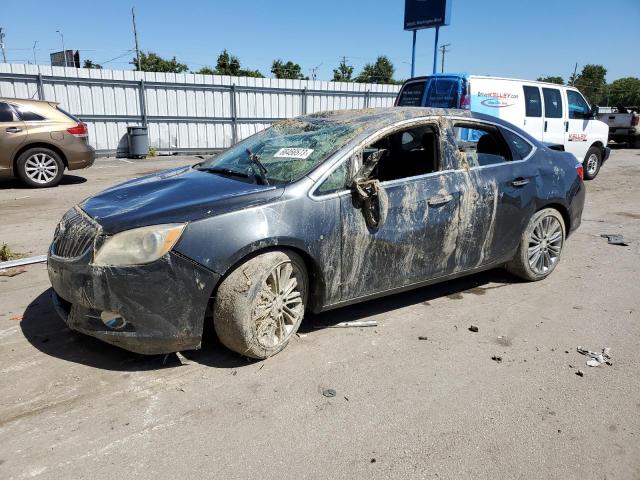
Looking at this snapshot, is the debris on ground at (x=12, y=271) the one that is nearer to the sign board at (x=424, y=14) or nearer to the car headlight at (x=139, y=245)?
the car headlight at (x=139, y=245)

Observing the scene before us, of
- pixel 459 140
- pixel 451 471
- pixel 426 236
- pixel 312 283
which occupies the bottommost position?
pixel 451 471

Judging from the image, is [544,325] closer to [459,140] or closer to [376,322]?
[376,322]

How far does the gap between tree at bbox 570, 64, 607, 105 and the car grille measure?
89.9m

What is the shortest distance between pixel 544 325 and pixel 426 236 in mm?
1203

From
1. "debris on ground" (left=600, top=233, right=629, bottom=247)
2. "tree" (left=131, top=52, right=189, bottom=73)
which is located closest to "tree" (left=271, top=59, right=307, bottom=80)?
"tree" (left=131, top=52, right=189, bottom=73)

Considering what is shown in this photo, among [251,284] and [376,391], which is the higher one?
[251,284]

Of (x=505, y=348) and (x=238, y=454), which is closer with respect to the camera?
(x=238, y=454)

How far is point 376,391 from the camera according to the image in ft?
10.00

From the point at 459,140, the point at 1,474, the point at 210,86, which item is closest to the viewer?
the point at 1,474

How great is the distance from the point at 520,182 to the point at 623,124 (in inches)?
757

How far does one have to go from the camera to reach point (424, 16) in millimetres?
18828

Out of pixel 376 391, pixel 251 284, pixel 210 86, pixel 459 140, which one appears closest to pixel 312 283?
pixel 251 284

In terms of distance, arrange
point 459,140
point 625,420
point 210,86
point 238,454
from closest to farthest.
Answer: point 238,454 → point 625,420 → point 459,140 → point 210,86

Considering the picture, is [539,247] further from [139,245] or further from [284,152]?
[139,245]
